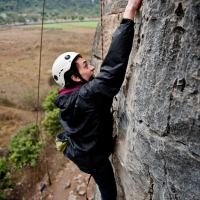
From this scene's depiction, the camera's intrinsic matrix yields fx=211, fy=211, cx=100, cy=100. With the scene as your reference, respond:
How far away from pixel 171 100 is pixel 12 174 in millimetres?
11971

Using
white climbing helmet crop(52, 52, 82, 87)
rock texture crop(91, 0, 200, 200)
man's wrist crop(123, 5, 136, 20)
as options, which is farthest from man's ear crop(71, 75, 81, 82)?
man's wrist crop(123, 5, 136, 20)

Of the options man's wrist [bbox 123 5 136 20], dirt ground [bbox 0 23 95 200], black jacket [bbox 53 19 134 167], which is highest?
man's wrist [bbox 123 5 136 20]

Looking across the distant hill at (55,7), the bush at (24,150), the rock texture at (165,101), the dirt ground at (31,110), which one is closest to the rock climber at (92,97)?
the rock texture at (165,101)

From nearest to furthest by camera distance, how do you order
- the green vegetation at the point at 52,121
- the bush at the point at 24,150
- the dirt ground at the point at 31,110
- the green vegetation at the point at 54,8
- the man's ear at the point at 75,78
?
the man's ear at the point at 75,78
the dirt ground at the point at 31,110
the bush at the point at 24,150
the green vegetation at the point at 52,121
the green vegetation at the point at 54,8

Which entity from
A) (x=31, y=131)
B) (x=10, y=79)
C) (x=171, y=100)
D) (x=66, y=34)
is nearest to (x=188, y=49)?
(x=171, y=100)

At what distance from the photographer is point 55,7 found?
221ft

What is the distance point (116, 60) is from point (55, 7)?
73076 mm

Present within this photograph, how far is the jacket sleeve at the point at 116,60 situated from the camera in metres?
2.09

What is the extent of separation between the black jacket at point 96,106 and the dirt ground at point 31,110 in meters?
5.42

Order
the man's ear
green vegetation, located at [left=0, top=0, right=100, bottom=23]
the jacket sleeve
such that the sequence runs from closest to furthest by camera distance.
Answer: the jacket sleeve, the man's ear, green vegetation, located at [left=0, top=0, right=100, bottom=23]

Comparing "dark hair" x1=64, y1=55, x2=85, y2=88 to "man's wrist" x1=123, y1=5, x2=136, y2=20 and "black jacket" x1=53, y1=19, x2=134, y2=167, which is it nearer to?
"black jacket" x1=53, y1=19, x2=134, y2=167

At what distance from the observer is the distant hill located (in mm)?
41763

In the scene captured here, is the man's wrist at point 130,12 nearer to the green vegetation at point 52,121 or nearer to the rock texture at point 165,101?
the rock texture at point 165,101

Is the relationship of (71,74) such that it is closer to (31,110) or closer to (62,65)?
(62,65)
